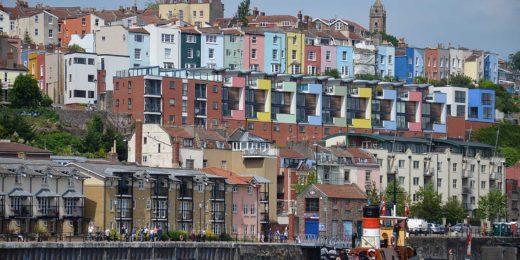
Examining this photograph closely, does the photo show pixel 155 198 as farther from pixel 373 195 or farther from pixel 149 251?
pixel 373 195

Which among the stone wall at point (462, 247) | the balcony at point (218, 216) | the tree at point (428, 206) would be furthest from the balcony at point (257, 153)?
the tree at point (428, 206)

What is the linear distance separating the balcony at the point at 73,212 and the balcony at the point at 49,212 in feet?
2.17

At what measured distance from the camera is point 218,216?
97562mm

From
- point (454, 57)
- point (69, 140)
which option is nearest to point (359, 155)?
point (69, 140)

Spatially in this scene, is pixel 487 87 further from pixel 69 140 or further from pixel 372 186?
pixel 69 140

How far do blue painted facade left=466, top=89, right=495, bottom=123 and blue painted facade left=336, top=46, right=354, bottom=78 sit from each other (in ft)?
37.0

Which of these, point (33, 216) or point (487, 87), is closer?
point (33, 216)

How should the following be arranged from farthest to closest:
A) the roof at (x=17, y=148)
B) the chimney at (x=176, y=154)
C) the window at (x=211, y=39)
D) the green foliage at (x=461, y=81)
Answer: the green foliage at (x=461, y=81), the window at (x=211, y=39), the chimney at (x=176, y=154), the roof at (x=17, y=148)

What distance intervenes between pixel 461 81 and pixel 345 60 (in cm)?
1469

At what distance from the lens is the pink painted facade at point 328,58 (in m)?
151

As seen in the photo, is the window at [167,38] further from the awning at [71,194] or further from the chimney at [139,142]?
the awning at [71,194]

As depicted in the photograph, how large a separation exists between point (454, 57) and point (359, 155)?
54.3 m

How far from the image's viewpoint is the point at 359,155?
118938 mm

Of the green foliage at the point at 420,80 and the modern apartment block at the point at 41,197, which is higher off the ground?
Result: the green foliage at the point at 420,80
